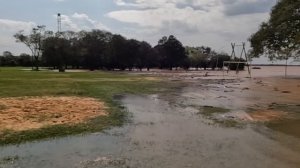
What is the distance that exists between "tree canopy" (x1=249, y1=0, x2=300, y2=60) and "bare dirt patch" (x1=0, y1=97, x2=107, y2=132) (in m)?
42.6

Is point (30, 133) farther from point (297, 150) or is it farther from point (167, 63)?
point (167, 63)

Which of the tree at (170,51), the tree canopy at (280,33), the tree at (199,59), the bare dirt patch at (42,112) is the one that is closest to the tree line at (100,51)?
the tree at (170,51)

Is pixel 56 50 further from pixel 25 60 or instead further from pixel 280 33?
pixel 280 33

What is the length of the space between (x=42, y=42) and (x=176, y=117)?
95548 mm

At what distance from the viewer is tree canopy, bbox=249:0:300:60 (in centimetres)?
6141

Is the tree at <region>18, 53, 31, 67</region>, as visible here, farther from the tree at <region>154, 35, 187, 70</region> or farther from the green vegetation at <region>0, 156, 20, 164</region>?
the green vegetation at <region>0, 156, 20, 164</region>

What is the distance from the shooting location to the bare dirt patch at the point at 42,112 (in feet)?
54.7

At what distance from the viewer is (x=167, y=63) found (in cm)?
14138

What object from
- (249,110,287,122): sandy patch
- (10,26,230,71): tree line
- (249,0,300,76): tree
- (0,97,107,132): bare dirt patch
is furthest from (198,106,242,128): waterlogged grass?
(10,26,230,71): tree line

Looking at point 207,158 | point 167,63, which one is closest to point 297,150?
point 207,158

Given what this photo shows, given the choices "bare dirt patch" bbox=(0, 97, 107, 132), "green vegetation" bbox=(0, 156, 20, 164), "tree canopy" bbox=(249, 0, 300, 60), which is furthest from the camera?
"tree canopy" bbox=(249, 0, 300, 60)

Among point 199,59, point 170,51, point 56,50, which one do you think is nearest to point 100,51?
point 56,50

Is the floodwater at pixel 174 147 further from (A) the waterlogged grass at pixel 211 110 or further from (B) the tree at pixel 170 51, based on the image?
(B) the tree at pixel 170 51

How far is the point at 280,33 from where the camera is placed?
218 feet
